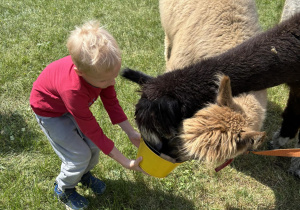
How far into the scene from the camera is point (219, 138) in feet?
7.07

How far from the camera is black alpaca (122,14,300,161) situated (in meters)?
2.33

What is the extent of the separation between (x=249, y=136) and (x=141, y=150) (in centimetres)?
90

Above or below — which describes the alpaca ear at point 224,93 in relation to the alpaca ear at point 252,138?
above

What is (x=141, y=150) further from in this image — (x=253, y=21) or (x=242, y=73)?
(x=253, y=21)

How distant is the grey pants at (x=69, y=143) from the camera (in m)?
2.53

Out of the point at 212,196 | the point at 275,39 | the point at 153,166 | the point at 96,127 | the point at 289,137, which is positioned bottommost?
the point at 212,196

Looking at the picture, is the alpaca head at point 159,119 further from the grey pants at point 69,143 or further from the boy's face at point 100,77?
the grey pants at point 69,143

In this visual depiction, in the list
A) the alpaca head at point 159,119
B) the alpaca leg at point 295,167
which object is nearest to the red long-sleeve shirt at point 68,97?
the alpaca head at point 159,119

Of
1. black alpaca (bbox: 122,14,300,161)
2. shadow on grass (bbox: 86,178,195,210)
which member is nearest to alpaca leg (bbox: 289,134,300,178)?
black alpaca (bbox: 122,14,300,161)

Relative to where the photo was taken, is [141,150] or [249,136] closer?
[249,136]

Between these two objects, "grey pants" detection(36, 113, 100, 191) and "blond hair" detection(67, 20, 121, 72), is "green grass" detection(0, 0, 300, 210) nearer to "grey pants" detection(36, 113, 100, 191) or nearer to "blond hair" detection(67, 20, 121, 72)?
"grey pants" detection(36, 113, 100, 191)

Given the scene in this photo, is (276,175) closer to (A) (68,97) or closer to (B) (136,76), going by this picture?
(B) (136,76)

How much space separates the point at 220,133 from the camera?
85.1 inches

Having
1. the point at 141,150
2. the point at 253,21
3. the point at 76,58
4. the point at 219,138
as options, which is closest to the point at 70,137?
the point at 141,150
